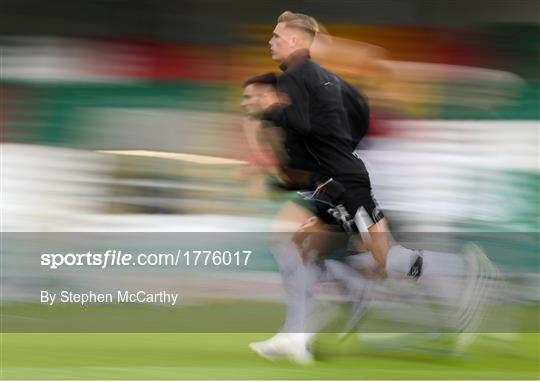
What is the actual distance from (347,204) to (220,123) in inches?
63.7

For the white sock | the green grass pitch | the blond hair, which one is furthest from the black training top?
the green grass pitch

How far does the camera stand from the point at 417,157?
286 inches

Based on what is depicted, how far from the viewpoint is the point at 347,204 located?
5.88 meters

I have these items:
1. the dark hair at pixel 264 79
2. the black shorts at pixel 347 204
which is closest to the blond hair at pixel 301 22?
the dark hair at pixel 264 79

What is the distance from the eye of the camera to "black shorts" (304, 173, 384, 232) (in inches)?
231

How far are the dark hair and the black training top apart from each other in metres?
0.68

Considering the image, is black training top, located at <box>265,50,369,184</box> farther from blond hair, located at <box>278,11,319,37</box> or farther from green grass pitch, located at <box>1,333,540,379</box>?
green grass pitch, located at <box>1,333,540,379</box>

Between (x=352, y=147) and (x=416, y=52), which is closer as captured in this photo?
(x=352, y=147)

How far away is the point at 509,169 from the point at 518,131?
25 centimetres

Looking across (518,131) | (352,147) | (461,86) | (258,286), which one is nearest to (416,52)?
(461,86)

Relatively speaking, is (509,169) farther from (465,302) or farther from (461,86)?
(465,302)

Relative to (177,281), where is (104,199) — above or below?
above
